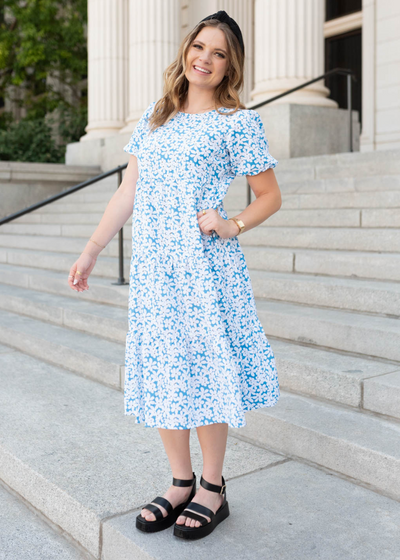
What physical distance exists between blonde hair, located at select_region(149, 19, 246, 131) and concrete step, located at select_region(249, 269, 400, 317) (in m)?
2.12

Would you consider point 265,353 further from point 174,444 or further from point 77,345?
point 77,345

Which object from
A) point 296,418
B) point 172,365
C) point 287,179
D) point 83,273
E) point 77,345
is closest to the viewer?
point 172,365

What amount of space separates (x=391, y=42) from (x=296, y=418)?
974cm

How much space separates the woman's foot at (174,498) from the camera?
2334 millimetres

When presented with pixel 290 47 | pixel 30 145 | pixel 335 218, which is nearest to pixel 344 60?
pixel 290 47

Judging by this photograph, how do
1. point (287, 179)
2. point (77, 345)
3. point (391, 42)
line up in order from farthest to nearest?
1. point (391, 42)
2. point (287, 179)
3. point (77, 345)

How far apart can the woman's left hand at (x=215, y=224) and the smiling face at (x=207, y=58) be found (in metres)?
0.48

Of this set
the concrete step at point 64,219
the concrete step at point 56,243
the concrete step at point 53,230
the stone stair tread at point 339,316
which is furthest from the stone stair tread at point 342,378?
the concrete step at point 64,219

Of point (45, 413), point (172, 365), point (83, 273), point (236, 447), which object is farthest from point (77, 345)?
point (172, 365)

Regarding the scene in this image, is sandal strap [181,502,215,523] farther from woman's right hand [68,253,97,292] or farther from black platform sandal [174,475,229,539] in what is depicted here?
woman's right hand [68,253,97,292]

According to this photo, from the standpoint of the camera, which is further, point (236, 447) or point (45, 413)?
point (45, 413)

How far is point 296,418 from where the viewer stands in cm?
311

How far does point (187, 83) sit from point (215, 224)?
60cm

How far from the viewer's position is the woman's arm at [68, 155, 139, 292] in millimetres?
2426
